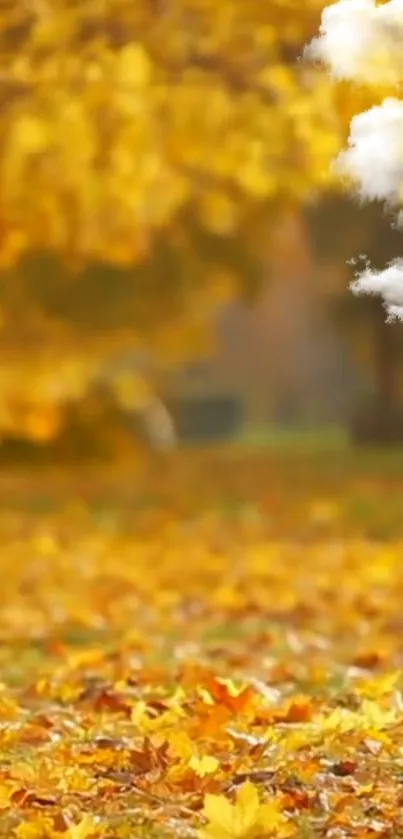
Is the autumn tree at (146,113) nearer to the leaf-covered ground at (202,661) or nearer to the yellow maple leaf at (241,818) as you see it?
the leaf-covered ground at (202,661)

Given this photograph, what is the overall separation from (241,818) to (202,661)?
1625 millimetres

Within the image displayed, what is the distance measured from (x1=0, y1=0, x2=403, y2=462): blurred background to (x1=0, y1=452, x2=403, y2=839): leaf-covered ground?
905mm

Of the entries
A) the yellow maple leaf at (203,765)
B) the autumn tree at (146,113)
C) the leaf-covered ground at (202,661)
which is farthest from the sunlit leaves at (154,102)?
the yellow maple leaf at (203,765)

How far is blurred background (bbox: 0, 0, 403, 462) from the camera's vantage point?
3.17 metres

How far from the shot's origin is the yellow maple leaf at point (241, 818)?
233 centimetres

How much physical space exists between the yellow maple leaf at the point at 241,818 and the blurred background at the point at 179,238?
120 centimetres

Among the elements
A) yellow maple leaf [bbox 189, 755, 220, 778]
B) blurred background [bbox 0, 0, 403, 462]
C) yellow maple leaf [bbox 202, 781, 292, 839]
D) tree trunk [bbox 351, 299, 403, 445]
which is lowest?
yellow maple leaf [bbox 202, 781, 292, 839]

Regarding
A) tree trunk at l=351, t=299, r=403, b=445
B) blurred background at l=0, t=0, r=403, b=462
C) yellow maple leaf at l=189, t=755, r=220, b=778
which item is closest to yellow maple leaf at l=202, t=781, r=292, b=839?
yellow maple leaf at l=189, t=755, r=220, b=778

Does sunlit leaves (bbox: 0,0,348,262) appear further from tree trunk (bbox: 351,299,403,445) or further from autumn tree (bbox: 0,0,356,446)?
tree trunk (bbox: 351,299,403,445)

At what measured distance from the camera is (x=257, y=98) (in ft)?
10.7

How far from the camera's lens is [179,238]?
691 centimetres

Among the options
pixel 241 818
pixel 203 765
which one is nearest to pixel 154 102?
pixel 203 765

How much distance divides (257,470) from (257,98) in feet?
20.3

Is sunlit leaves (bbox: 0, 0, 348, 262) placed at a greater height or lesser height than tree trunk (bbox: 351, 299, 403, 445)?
greater
